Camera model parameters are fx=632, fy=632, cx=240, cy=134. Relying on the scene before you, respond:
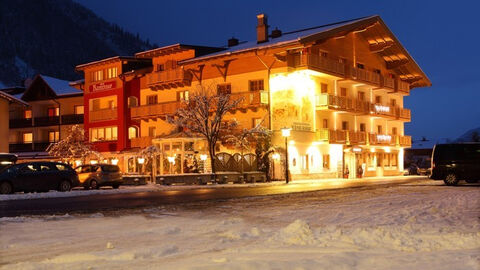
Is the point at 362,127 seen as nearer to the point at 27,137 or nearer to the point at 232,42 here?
the point at 232,42

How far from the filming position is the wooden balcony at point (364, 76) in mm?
52100

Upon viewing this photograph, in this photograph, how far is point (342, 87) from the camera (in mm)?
53375

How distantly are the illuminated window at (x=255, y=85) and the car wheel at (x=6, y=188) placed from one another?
24.7 metres

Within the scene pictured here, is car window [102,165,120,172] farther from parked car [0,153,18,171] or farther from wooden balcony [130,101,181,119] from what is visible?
wooden balcony [130,101,181,119]

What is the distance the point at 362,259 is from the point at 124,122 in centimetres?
5219

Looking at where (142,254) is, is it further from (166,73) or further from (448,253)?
(166,73)

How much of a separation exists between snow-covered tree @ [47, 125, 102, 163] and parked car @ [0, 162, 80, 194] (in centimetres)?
2405

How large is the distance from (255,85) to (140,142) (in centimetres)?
1310

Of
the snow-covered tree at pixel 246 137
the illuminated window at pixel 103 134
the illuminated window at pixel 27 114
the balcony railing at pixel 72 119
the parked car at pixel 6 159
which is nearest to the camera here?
the parked car at pixel 6 159

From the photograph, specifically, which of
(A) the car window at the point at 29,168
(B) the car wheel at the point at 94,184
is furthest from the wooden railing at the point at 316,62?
(A) the car window at the point at 29,168

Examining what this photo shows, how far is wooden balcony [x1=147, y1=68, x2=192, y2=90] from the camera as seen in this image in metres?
53.6

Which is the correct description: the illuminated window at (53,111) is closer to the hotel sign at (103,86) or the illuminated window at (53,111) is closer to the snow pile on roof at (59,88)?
the snow pile on roof at (59,88)

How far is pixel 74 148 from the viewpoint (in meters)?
56.2

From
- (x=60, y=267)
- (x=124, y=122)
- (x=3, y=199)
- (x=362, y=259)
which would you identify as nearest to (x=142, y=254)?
(x=60, y=267)
